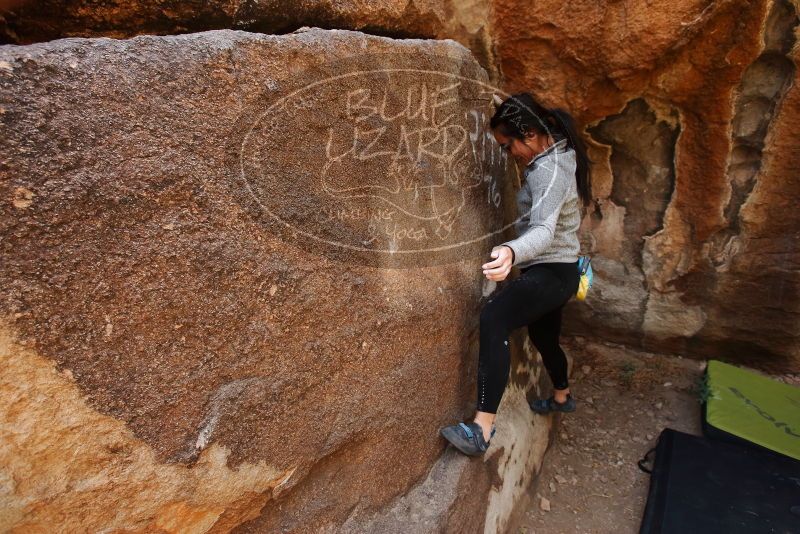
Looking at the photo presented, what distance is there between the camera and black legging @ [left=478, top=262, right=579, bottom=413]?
1.46 meters

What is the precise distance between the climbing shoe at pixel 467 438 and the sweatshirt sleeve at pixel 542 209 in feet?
1.58

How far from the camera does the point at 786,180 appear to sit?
2027 millimetres

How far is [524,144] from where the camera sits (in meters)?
1.52

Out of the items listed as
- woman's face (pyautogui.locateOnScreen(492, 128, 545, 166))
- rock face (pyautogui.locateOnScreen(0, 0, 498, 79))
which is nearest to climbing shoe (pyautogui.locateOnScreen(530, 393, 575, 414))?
woman's face (pyautogui.locateOnScreen(492, 128, 545, 166))

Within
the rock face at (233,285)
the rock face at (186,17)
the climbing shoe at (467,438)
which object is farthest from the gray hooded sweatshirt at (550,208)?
the rock face at (186,17)

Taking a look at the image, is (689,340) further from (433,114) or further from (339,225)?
(339,225)

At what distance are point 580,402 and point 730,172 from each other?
112cm

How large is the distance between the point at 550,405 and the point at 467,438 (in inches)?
24.8

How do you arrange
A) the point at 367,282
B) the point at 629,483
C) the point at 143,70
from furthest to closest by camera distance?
the point at 629,483, the point at 367,282, the point at 143,70

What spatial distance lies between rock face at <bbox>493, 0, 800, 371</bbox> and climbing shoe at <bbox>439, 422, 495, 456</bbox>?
124cm

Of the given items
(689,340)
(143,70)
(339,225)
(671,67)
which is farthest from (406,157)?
(689,340)

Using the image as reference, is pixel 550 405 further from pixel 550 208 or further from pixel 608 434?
pixel 550 208

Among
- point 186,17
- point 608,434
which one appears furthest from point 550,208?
point 608,434

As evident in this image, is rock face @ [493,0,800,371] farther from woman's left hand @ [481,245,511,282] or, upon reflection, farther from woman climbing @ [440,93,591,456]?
woman's left hand @ [481,245,511,282]
